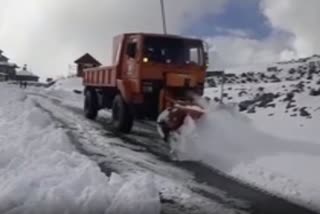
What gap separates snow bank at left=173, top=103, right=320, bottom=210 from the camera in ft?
33.3

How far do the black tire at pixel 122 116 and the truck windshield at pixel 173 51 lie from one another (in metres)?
1.78

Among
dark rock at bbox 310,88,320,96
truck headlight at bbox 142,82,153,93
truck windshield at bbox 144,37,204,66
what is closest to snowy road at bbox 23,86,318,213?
truck headlight at bbox 142,82,153,93

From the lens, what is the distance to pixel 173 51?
15477mm

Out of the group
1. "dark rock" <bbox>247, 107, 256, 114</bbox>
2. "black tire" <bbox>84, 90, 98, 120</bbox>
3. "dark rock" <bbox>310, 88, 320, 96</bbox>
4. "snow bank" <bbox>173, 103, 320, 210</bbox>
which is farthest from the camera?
"dark rock" <bbox>310, 88, 320, 96</bbox>

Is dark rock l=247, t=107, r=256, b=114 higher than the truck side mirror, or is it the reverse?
the truck side mirror

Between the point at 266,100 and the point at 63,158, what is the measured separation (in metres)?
17.2

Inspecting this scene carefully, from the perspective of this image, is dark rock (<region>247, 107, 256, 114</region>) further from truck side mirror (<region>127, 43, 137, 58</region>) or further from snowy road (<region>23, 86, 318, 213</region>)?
truck side mirror (<region>127, 43, 137, 58</region>)

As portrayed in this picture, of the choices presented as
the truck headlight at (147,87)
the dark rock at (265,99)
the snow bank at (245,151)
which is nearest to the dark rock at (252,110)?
the dark rock at (265,99)

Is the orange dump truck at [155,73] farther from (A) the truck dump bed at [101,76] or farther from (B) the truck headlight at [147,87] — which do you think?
(A) the truck dump bed at [101,76]

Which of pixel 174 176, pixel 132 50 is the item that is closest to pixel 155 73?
pixel 132 50

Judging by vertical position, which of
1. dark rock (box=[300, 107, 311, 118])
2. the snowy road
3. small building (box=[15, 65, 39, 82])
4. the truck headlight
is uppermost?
the truck headlight

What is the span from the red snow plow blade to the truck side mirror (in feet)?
8.12

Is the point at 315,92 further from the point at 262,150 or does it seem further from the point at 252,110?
the point at 262,150

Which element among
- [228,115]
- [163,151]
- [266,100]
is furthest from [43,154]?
[266,100]
